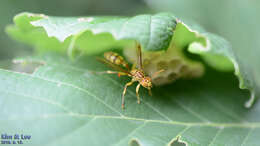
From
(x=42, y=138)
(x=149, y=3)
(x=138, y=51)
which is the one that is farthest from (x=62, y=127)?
(x=149, y=3)

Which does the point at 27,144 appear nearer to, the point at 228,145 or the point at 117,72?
the point at 117,72

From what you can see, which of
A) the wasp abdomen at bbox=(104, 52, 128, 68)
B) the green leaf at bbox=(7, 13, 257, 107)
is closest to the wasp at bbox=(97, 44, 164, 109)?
the wasp abdomen at bbox=(104, 52, 128, 68)

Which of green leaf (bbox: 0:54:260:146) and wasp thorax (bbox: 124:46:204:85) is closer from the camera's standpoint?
green leaf (bbox: 0:54:260:146)

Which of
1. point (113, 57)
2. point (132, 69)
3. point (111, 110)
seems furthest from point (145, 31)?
point (132, 69)

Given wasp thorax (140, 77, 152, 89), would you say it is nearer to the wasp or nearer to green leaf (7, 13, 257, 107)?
the wasp

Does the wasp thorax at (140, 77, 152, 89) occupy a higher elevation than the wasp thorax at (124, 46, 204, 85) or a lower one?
lower
